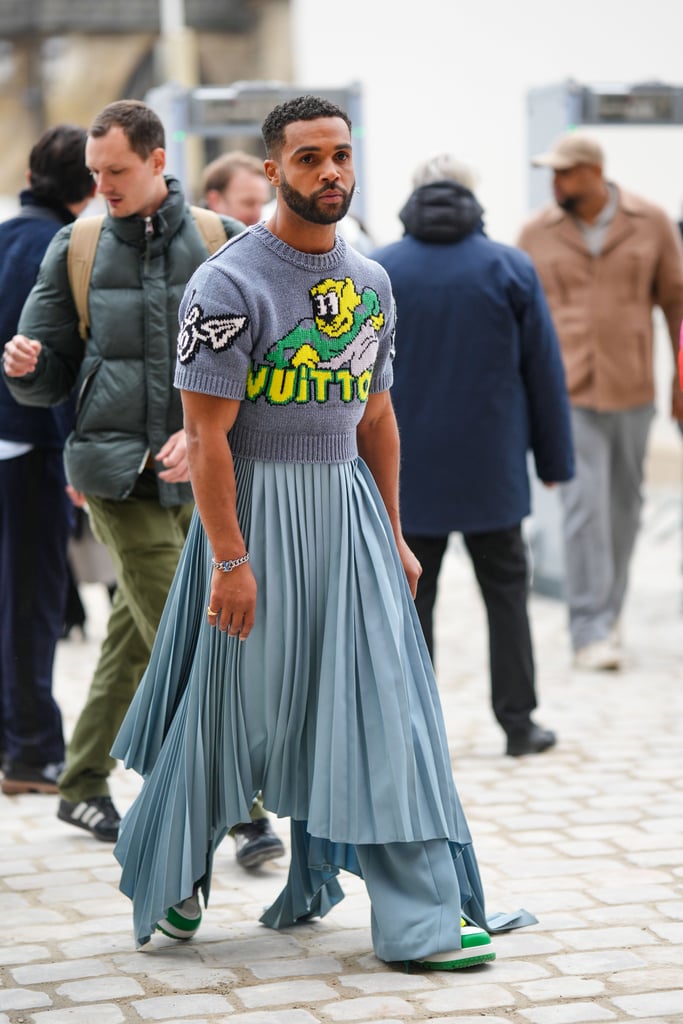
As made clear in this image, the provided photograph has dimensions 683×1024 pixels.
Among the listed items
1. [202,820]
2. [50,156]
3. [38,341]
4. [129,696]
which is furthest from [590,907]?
[50,156]

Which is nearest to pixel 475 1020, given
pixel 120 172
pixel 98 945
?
pixel 98 945

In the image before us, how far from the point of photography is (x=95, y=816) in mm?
5391

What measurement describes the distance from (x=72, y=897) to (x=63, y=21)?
2414 centimetres

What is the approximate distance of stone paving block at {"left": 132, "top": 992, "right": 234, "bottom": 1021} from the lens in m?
3.80

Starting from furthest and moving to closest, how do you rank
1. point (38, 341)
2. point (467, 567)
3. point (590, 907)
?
1. point (467, 567)
2. point (38, 341)
3. point (590, 907)

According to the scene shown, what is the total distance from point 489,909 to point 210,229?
1995 mm

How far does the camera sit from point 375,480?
434cm

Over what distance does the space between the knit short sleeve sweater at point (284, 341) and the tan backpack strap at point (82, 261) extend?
3.33 feet

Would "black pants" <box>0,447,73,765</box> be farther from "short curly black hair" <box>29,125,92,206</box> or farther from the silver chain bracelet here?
the silver chain bracelet

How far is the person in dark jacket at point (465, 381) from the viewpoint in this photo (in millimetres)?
6223

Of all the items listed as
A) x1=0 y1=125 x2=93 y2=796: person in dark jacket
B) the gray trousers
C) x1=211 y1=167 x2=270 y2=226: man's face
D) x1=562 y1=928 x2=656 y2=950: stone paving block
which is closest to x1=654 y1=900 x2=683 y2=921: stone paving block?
x1=562 y1=928 x2=656 y2=950: stone paving block

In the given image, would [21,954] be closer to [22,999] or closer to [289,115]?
[22,999]

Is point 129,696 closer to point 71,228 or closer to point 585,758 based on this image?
point 71,228

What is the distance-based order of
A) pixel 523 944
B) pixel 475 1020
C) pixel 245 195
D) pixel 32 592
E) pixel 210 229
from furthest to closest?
pixel 245 195 < pixel 32 592 < pixel 210 229 < pixel 523 944 < pixel 475 1020
